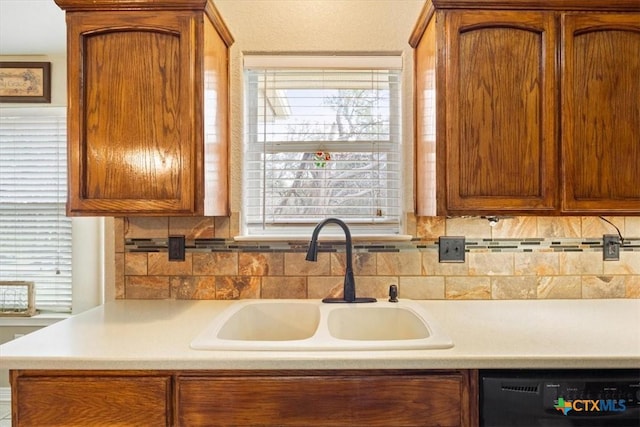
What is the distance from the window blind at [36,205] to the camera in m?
2.54

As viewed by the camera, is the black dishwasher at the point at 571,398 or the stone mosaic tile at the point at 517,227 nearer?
the black dishwasher at the point at 571,398

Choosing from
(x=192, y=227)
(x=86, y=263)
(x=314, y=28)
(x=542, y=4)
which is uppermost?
(x=314, y=28)

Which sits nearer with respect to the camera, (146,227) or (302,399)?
(302,399)

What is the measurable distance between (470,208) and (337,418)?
0.85m

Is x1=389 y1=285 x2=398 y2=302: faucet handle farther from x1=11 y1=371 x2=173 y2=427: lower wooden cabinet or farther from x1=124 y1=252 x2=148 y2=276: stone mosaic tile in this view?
x1=124 y1=252 x2=148 y2=276: stone mosaic tile

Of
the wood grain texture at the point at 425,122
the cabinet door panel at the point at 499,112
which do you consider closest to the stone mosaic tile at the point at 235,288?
the wood grain texture at the point at 425,122

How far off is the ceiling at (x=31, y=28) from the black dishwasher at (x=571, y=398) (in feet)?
8.79

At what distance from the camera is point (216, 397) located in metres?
1.09

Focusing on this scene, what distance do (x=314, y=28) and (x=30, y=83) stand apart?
76.5 inches

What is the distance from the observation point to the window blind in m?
2.54

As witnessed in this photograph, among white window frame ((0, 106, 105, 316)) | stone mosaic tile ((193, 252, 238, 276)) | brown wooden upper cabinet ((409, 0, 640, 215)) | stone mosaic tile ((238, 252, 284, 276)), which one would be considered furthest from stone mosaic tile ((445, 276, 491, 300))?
white window frame ((0, 106, 105, 316))

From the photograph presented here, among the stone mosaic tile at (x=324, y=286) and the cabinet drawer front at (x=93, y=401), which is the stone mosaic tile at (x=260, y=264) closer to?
the stone mosaic tile at (x=324, y=286)

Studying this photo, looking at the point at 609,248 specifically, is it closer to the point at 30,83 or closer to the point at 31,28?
the point at 31,28

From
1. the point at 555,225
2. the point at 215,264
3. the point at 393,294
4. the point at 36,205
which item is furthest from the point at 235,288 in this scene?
the point at 36,205
